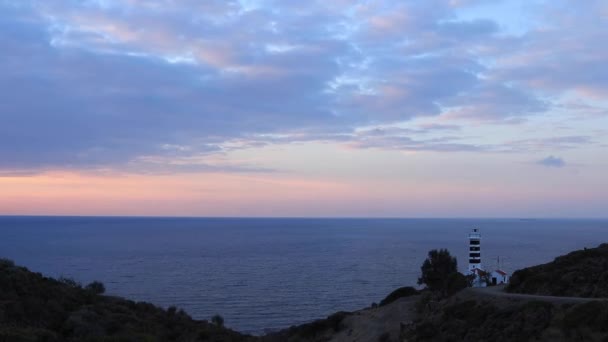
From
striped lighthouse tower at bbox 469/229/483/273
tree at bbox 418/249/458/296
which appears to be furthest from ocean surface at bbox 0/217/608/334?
striped lighthouse tower at bbox 469/229/483/273

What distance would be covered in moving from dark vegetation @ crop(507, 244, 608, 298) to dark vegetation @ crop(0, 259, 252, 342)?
17695 mm

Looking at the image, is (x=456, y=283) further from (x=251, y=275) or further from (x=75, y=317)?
(x=251, y=275)

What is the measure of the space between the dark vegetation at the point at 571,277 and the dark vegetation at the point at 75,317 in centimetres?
1769

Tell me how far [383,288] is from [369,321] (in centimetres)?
3335

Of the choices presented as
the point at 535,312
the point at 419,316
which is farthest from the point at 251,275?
the point at 535,312

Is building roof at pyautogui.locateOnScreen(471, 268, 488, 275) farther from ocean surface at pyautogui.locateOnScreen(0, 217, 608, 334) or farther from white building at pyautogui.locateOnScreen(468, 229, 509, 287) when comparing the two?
ocean surface at pyautogui.locateOnScreen(0, 217, 608, 334)

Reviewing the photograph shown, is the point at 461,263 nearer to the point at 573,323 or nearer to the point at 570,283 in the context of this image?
the point at 570,283

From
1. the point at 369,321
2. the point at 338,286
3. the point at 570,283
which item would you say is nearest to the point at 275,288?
the point at 338,286

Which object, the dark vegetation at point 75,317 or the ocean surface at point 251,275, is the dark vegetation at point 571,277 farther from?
the ocean surface at point 251,275

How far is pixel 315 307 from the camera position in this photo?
58.7 meters

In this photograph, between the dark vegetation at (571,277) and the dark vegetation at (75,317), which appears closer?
the dark vegetation at (75,317)

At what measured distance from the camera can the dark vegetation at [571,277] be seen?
28.2 m

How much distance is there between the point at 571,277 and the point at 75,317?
2711cm

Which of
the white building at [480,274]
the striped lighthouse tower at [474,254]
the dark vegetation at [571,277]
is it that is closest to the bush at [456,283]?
the white building at [480,274]
